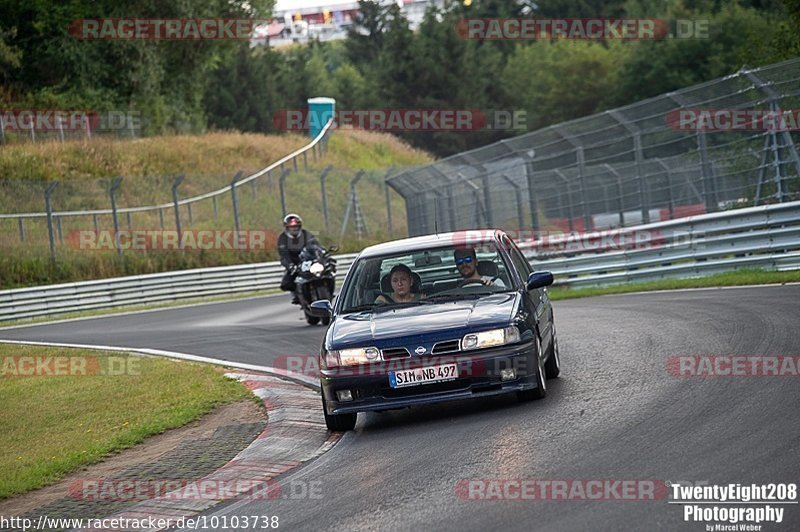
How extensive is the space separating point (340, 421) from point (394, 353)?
0.74m

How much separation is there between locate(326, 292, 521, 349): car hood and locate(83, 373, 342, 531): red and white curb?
2.51 ft

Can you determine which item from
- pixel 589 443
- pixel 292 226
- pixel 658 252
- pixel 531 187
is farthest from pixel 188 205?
pixel 589 443

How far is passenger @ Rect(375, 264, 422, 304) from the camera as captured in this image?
33.8ft

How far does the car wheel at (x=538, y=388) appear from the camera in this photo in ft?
30.9

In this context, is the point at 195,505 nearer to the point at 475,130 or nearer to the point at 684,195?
the point at 684,195

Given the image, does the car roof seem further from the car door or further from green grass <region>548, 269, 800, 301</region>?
green grass <region>548, 269, 800, 301</region>

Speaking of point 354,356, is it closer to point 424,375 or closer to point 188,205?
point 424,375

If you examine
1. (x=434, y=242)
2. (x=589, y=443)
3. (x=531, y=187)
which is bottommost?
(x=589, y=443)

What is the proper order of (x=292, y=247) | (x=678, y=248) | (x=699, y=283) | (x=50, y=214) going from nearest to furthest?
(x=699, y=283) → (x=292, y=247) → (x=678, y=248) → (x=50, y=214)

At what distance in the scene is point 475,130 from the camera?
277 feet

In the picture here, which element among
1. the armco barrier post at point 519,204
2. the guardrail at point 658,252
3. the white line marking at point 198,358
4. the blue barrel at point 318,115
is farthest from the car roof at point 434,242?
the blue barrel at point 318,115

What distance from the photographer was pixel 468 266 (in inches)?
410

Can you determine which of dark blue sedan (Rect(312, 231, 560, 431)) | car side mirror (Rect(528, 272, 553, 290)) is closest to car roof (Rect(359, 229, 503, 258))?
dark blue sedan (Rect(312, 231, 560, 431))

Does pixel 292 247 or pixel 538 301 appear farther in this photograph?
pixel 292 247
